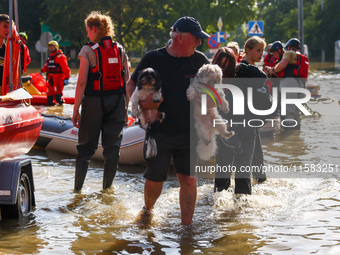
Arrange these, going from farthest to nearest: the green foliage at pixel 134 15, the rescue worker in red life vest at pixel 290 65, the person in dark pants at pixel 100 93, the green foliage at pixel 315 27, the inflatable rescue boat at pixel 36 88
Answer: the green foliage at pixel 315 27 < the green foliage at pixel 134 15 < the inflatable rescue boat at pixel 36 88 < the rescue worker in red life vest at pixel 290 65 < the person in dark pants at pixel 100 93

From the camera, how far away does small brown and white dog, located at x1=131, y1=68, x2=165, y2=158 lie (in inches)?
208

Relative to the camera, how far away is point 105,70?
707 cm

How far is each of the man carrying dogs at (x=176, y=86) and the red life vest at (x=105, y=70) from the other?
1558mm

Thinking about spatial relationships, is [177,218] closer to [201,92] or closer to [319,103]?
[201,92]

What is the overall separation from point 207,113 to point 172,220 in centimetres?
118

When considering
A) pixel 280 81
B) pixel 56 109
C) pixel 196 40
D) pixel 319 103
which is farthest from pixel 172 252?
pixel 319 103

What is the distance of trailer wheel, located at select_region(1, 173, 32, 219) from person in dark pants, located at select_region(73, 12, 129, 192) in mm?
1033

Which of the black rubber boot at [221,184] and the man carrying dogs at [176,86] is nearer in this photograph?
the man carrying dogs at [176,86]

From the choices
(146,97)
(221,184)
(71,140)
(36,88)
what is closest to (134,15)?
(36,88)

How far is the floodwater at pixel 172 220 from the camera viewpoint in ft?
17.3

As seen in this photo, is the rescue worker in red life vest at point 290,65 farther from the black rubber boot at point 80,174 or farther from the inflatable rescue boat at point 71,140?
the black rubber boot at point 80,174

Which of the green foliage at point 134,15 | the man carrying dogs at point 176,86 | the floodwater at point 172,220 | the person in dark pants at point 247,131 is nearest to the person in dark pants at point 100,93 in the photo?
the floodwater at point 172,220

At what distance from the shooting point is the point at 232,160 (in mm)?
6848

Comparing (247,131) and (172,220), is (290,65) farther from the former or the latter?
(172,220)
